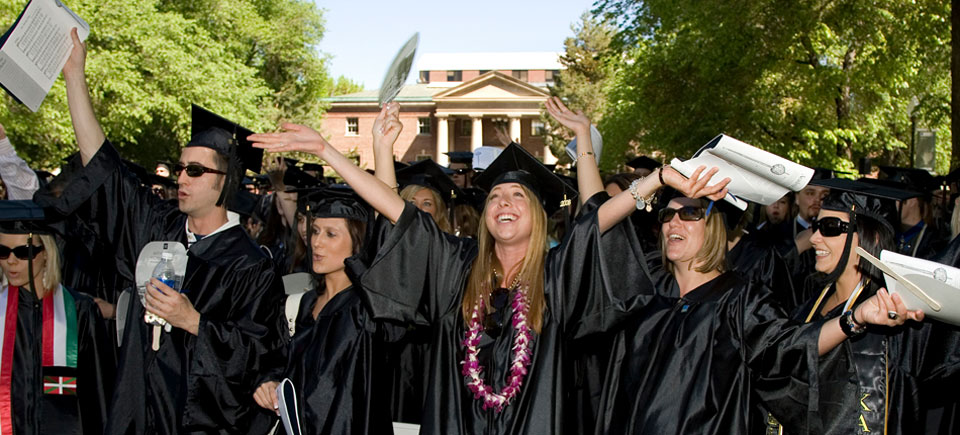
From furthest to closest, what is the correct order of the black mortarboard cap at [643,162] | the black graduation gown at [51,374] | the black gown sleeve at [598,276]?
the black mortarboard cap at [643,162] → the black graduation gown at [51,374] → the black gown sleeve at [598,276]

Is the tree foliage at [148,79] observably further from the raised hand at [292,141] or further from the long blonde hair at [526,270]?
the long blonde hair at [526,270]

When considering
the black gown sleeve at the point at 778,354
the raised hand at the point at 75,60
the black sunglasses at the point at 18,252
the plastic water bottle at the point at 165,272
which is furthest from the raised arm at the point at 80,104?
the black gown sleeve at the point at 778,354

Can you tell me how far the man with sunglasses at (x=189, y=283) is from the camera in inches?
160

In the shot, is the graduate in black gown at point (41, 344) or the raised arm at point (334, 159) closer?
the raised arm at point (334, 159)

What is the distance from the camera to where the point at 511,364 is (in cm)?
353

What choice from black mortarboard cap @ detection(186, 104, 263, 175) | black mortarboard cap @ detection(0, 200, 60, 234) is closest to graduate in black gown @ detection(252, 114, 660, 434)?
black mortarboard cap @ detection(186, 104, 263, 175)

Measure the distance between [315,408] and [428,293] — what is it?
2.55 ft

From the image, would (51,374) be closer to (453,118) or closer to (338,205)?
(338,205)

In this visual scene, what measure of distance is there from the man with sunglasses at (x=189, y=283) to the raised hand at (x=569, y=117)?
5.58 ft

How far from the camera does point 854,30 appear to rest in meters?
14.3

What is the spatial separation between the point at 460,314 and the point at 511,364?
0.35 meters

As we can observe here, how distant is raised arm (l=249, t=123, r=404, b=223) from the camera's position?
3.54m

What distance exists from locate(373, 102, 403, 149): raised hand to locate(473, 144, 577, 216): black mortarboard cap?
533mm

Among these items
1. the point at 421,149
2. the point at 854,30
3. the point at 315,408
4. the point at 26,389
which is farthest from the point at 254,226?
the point at 421,149
